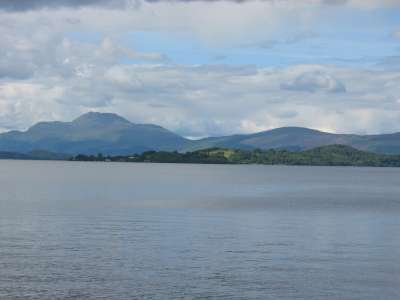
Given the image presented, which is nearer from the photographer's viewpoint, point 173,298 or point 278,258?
point 173,298

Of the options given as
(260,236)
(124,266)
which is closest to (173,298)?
(124,266)

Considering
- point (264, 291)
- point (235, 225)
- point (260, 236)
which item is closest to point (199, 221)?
point (235, 225)

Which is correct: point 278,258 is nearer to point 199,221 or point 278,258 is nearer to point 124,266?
point 124,266

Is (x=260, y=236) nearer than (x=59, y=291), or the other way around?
(x=59, y=291)

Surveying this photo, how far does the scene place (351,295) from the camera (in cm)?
5375

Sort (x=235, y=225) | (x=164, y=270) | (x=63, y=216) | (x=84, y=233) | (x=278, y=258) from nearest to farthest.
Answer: (x=164, y=270)
(x=278, y=258)
(x=84, y=233)
(x=235, y=225)
(x=63, y=216)

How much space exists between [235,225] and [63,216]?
25.2 m

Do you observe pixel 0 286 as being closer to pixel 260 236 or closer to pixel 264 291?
pixel 264 291

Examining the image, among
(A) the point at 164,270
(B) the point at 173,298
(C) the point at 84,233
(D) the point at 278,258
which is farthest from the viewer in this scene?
(C) the point at 84,233

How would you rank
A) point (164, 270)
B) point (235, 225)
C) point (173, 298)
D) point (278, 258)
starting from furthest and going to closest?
1. point (235, 225)
2. point (278, 258)
3. point (164, 270)
4. point (173, 298)

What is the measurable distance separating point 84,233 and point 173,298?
34587 millimetres

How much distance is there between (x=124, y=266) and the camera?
62.5 m

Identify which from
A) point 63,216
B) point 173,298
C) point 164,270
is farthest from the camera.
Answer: point 63,216

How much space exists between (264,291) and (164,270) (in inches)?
407
